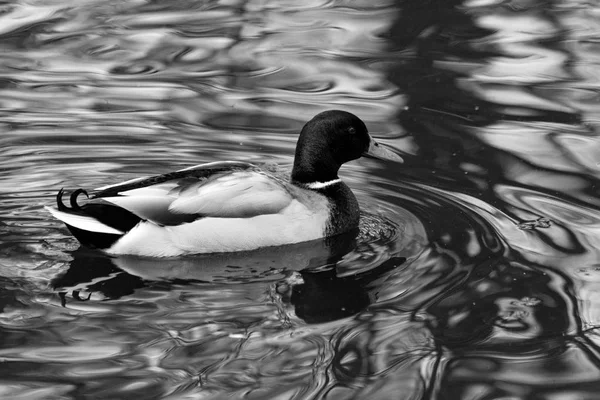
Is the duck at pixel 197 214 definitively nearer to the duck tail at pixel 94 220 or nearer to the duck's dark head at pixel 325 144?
the duck tail at pixel 94 220

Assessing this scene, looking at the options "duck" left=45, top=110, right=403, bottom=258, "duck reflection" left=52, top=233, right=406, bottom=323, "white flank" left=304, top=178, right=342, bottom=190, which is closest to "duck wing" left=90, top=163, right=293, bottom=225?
"duck" left=45, top=110, right=403, bottom=258

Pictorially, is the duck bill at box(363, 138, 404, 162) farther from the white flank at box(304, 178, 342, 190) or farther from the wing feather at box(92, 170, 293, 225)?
the wing feather at box(92, 170, 293, 225)

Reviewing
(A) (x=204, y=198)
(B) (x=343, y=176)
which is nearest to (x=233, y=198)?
(A) (x=204, y=198)

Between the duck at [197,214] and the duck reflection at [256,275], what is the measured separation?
0.26ft

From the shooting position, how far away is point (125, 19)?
1166 cm

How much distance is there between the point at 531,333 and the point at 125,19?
6.73 m

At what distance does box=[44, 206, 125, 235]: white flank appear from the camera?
7.02 metres

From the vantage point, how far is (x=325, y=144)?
25.9 feet

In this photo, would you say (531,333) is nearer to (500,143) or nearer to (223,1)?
(500,143)

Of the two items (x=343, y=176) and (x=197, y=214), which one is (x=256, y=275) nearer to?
(x=197, y=214)

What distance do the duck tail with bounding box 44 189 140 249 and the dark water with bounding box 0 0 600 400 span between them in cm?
14

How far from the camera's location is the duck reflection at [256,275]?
6.61 m

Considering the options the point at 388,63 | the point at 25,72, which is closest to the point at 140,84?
the point at 25,72

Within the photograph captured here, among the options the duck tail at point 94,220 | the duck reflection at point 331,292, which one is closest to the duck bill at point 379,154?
the duck reflection at point 331,292
